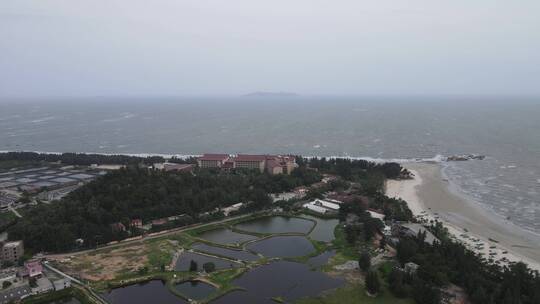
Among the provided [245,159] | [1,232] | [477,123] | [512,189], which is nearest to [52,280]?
[1,232]

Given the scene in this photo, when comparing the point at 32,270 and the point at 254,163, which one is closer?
the point at 32,270

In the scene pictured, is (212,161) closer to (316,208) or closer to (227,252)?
(316,208)

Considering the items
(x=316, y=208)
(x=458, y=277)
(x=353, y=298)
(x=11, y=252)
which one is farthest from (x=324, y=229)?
(x=11, y=252)

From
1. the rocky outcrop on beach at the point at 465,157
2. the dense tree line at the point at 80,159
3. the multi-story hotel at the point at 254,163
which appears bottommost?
the rocky outcrop on beach at the point at 465,157

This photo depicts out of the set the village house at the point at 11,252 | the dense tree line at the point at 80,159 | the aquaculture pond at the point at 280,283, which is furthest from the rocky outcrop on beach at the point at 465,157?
the village house at the point at 11,252

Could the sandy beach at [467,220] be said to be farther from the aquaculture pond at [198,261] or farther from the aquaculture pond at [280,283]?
the aquaculture pond at [198,261]

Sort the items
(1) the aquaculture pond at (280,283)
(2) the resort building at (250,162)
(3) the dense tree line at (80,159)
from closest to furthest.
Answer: (1) the aquaculture pond at (280,283)
(2) the resort building at (250,162)
(3) the dense tree line at (80,159)
